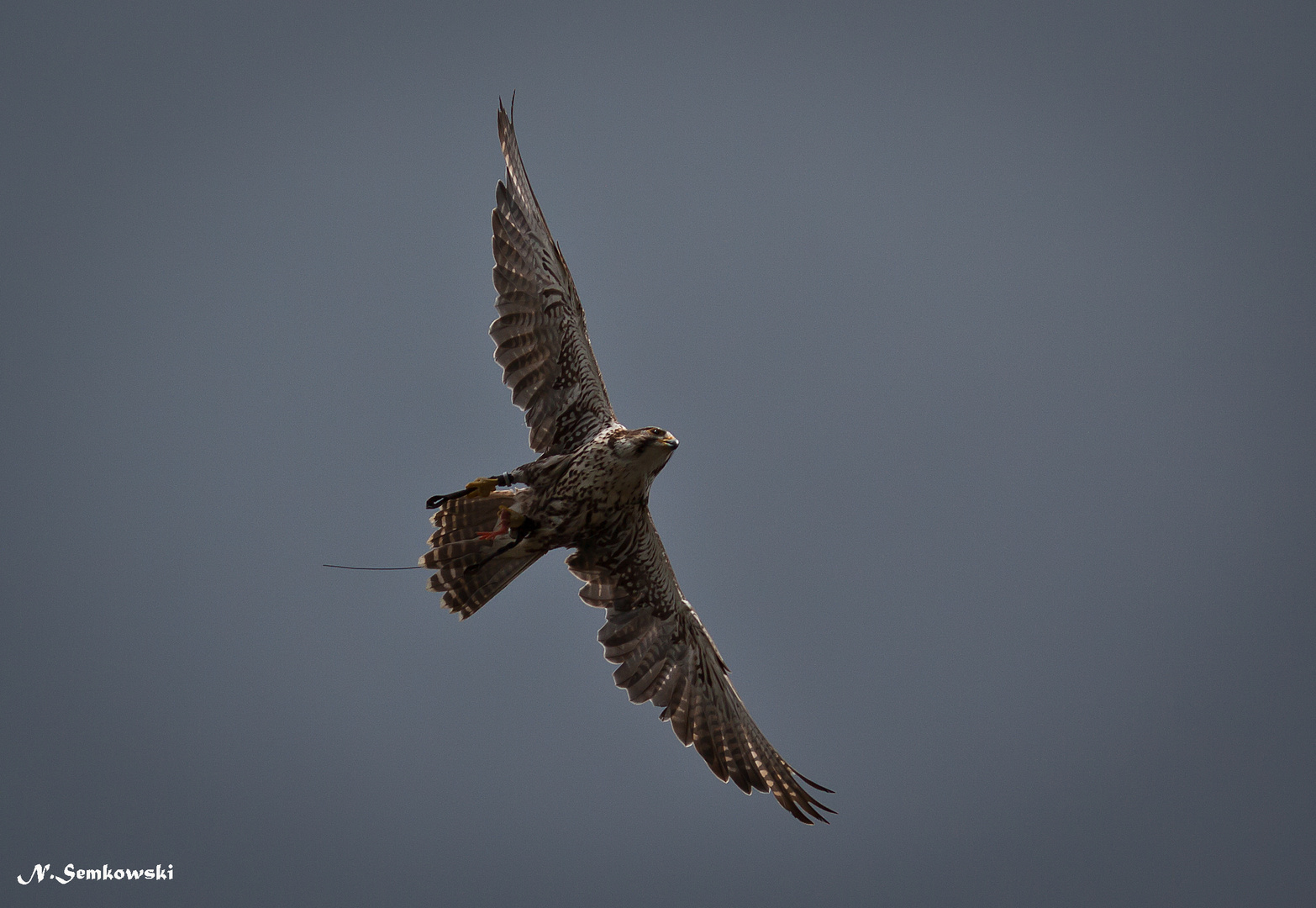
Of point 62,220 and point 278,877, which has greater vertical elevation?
point 62,220

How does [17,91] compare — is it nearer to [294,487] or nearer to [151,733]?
[294,487]

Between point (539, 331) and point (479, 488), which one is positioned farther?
point (539, 331)

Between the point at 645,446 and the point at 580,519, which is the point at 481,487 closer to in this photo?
the point at 580,519

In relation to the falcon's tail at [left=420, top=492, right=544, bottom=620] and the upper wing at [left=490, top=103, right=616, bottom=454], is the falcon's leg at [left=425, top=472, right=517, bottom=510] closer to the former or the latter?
the falcon's tail at [left=420, top=492, right=544, bottom=620]

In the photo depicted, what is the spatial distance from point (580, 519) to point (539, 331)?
61.5 inches

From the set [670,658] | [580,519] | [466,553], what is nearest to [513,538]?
[466,553]

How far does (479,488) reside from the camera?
9.09 metres

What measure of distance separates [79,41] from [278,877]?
15759cm

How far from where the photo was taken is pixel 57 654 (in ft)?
166

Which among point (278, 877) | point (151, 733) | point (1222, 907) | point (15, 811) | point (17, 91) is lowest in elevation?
point (1222, 907)

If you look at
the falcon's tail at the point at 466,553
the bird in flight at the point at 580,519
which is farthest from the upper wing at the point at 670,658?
the falcon's tail at the point at 466,553

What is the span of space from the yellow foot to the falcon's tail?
32 mm

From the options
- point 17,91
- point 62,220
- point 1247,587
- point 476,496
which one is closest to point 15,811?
point 476,496

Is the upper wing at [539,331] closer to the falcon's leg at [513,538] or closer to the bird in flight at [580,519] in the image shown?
the bird in flight at [580,519]
